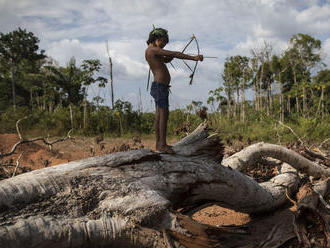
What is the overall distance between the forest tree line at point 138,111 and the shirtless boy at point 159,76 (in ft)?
5.31

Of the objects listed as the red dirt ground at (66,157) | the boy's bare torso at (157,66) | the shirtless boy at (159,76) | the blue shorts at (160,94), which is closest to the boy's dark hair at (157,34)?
the shirtless boy at (159,76)

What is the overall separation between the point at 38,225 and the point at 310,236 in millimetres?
2287

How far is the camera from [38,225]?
1897 mm

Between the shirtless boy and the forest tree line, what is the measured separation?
5.31ft

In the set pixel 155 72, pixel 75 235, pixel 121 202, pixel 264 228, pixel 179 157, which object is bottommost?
pixel 264 228

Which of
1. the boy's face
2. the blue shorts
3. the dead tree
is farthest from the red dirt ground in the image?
the boy's face

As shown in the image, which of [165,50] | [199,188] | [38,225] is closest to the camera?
[38,225]

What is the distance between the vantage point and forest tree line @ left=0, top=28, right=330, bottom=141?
530 inches

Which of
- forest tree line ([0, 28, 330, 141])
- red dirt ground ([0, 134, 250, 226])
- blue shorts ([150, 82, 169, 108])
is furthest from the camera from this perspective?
forest tree line ([0, 28, 330, 141])

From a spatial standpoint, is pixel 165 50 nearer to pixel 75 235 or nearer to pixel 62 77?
pixel 75 235

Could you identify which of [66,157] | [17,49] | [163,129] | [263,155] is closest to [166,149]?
[163,129]

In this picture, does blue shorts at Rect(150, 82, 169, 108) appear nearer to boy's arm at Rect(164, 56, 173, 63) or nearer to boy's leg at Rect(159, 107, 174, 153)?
boy's leg at Rect(159, 107, 174, 153)

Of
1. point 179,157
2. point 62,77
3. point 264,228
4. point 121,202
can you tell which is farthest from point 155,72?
point 62,77

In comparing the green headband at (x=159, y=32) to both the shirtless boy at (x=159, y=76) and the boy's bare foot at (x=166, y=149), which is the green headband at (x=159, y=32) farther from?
the boy's bare foot at (x=166, y=149)
